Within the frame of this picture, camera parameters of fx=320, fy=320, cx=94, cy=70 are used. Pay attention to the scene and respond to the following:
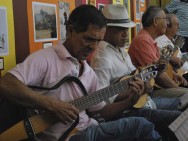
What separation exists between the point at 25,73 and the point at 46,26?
62 cm

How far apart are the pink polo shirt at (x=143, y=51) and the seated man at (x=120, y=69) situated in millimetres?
255

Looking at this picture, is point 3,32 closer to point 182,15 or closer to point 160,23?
point 160,23

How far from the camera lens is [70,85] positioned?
1.43 m

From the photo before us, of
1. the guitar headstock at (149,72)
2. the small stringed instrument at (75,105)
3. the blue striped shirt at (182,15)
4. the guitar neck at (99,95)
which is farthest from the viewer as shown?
the blue striped shirt at (182,15)

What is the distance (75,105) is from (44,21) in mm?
657

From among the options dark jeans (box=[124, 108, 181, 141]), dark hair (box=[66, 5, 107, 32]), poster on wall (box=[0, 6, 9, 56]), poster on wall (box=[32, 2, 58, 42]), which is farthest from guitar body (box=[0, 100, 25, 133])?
dark jeans (box=[124, 108, 181, 141])

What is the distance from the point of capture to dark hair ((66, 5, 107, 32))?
147 centimetres

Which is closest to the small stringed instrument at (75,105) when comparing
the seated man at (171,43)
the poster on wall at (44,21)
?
the poster on wall at (44,21)

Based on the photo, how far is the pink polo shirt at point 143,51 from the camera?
2.28 meters

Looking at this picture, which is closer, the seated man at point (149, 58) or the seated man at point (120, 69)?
the seated man at point (120, 69)

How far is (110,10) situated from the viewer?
83.0 inches

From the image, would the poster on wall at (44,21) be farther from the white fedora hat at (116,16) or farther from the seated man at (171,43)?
the seated man at (171,43)

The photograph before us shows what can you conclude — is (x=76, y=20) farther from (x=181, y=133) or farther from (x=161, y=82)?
(x=161, y=82)

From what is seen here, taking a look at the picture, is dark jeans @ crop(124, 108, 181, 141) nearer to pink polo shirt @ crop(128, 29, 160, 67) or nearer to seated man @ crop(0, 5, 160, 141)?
seated man @ crop(0, 5, 160, 141)
